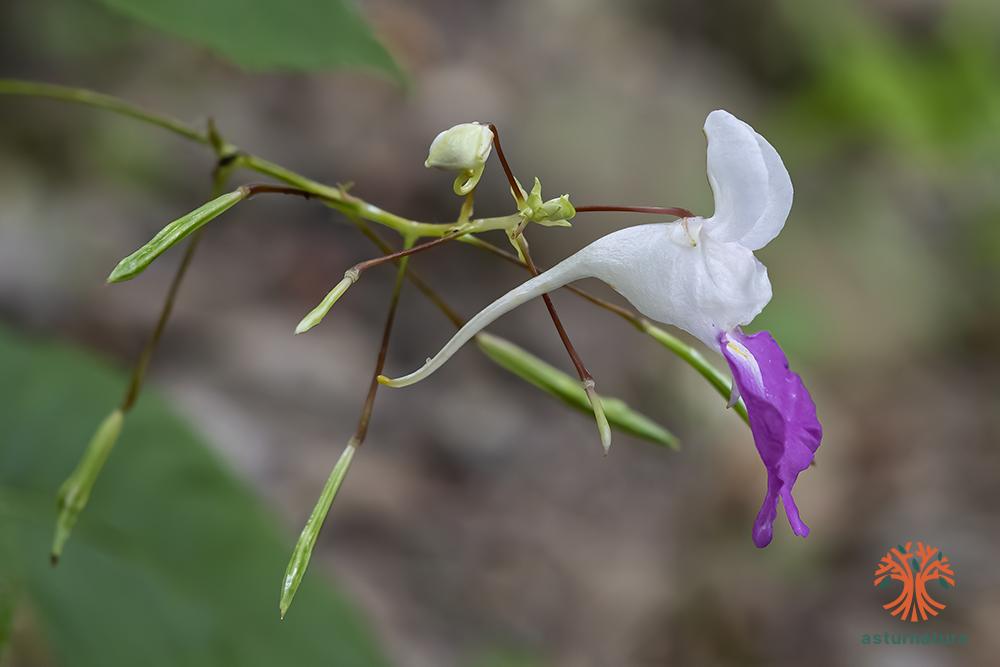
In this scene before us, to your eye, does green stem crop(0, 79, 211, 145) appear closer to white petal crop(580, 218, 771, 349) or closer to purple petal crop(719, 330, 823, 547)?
white petal crop(580, 218, 771, 349)

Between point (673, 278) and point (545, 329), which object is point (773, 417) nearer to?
point (673, 278)

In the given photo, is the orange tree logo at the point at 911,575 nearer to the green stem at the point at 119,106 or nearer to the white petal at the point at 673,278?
the white petal at the point at 673,278

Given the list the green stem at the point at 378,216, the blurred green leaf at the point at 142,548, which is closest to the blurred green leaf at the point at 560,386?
the green stem at the point at 378,216

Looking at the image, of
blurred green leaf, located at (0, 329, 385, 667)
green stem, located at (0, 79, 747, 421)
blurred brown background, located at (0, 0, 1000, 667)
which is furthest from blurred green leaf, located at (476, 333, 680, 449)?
blurred brown background, located at (0, 0, 1000, 667)

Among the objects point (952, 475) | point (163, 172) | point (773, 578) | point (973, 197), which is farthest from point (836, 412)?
point (163, 172)

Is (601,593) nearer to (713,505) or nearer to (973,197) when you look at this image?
(713,505)

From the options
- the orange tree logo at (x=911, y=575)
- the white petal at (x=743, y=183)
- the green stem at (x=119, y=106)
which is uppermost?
the white petal at (x=743, y=183)
